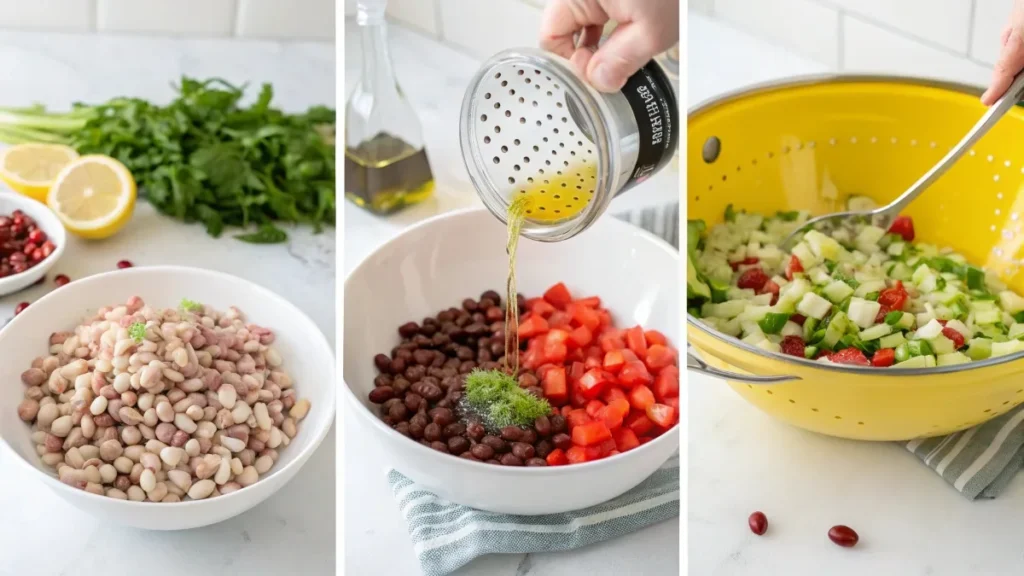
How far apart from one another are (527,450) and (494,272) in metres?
0.38

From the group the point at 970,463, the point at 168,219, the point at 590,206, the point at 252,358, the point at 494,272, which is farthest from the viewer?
the point at 168,219

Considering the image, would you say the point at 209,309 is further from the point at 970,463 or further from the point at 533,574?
the point at 970,463

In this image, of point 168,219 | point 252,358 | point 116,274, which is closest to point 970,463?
point 252,358

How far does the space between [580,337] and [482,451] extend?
0.28 meters

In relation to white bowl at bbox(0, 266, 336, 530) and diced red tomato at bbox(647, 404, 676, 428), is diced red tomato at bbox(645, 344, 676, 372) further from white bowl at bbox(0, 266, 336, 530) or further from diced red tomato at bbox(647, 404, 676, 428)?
white bowl at bbox(0, 266, 336, 530)

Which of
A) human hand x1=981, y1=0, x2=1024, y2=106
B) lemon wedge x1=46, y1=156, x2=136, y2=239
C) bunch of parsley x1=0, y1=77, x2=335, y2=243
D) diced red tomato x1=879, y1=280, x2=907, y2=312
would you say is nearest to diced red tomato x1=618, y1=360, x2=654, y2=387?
diced red tomato x1=879, y1=280, x2=907, y2=312

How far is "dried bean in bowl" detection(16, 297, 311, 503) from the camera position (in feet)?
4.10

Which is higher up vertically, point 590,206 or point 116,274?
point 590,206

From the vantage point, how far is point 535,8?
1465 millimetres

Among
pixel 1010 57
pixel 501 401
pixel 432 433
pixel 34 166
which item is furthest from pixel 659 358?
pixel 34 166

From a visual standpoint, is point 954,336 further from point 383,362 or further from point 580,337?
point 383,362

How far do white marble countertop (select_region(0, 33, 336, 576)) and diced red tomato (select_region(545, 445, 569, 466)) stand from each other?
13.1 inches

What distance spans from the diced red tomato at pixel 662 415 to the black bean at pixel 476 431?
22 centimetres

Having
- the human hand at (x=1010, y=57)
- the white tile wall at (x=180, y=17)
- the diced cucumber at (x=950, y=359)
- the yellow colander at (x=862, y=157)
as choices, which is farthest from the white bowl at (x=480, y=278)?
the white tile wall at (x=180, y=17)
